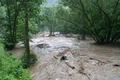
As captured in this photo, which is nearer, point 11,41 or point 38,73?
point 38,73

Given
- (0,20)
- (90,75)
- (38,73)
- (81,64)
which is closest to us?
(90,75)

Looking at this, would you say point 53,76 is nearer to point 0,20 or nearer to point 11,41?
point 11,41

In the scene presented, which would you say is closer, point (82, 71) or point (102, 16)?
point (82, 71)

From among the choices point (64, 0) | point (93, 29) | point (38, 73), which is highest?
point (64, 0)

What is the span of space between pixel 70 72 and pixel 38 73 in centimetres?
172

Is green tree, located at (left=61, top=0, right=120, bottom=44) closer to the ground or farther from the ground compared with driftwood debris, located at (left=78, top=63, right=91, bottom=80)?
farther from the ground

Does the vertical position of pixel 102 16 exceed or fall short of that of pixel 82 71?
it exceeds it

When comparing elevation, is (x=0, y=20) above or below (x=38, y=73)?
above

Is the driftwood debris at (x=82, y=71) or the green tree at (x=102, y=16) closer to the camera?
the driftwood debris at (x=82, y=71)

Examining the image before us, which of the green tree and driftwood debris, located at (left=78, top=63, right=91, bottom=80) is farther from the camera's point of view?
the green tree

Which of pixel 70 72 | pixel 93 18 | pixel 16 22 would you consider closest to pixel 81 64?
pixel 70 72

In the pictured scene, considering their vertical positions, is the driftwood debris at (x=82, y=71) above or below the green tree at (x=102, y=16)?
below

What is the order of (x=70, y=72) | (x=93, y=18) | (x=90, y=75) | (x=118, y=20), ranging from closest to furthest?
(x=90, y=75) → (x=70, y=72) → (x=118, y=20) → (x=93, y=18)

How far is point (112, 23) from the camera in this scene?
13.9 metres
